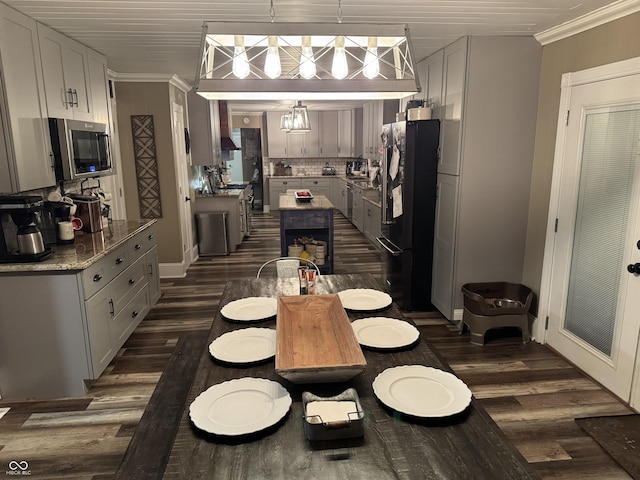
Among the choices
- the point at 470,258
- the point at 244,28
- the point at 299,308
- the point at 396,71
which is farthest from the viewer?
the point at 470,258

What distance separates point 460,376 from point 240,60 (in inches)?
97.9

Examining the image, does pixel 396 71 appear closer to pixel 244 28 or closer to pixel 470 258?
pixel 244 28

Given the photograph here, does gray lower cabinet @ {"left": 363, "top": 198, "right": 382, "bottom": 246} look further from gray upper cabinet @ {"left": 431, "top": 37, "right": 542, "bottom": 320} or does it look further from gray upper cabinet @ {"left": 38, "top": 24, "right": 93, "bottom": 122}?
gray upper cabinet @ {"left": 38, "top": 24, "right": 93, "bottom": 122}

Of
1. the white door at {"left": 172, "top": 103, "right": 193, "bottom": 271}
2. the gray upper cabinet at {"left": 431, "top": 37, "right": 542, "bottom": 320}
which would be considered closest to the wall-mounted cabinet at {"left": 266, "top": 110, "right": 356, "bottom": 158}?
the white door at {"left": 172, "top": 103, "right": 193, "bottom": 271}

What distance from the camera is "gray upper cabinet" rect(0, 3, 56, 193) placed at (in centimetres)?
261

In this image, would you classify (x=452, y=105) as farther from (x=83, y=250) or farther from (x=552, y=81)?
(x=83, y=250)

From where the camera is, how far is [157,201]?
5.42 meters

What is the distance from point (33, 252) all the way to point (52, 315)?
408 mm

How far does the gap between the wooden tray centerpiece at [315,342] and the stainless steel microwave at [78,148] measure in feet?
6.96

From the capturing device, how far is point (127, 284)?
11.7 feet

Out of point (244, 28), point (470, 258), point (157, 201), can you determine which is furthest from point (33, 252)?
point (470, 258)

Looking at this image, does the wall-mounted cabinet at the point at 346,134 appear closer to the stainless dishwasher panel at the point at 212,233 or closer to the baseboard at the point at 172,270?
the stainless dishwasher panel at the point at 212,233

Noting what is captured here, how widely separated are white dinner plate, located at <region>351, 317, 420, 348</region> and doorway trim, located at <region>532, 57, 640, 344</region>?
6.57ft

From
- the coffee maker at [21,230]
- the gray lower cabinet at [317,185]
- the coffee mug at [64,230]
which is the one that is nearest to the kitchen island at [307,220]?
the coffee mug at [64,230]
